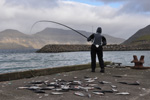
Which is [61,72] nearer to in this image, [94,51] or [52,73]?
[52,73]

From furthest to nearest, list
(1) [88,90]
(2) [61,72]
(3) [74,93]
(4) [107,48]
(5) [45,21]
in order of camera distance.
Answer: (4) [107,48] → (5) [45,21] → (2) [61,72] → (1) [88,90] → (3) [74,93]

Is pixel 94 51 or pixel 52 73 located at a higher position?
pixel 94 51

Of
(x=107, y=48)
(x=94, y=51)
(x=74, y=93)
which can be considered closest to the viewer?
(x=74, y=93)

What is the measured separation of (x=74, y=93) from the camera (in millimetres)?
5770

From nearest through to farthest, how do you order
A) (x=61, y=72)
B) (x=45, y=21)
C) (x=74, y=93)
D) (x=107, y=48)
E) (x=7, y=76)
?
1. (x=74, y=93)
2. (x=7, y=76)
3. (x=61, y=72)
4. (x=45, y=21)
5. (x=107, y=48)

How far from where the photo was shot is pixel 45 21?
14.4 m

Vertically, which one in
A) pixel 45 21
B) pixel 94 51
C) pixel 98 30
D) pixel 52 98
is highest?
pixel 45 21

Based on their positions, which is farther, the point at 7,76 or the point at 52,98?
the point at 7,76

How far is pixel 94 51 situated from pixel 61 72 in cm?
229

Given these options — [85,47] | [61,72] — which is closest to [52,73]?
[61,72]

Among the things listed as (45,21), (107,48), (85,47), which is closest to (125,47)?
(107,48)

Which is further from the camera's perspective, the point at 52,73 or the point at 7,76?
the point at 52,73

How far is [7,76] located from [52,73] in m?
2.64

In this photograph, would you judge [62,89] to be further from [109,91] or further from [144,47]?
[144,47]
